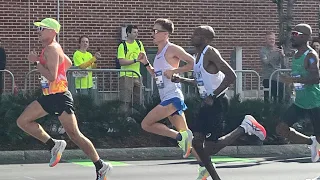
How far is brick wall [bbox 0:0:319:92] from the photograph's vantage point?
744 inches

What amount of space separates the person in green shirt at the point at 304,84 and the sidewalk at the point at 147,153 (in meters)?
3.69

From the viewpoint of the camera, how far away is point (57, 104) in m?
9.11

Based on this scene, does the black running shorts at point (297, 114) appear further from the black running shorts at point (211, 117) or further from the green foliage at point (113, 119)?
the green foliage at point (113, 119)

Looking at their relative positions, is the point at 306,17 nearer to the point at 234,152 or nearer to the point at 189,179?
the point at 234,152

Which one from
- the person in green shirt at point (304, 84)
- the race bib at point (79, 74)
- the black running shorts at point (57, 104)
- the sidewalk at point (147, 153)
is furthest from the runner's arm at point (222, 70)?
the race bib at point (79, 74)

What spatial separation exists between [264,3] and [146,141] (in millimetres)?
8068

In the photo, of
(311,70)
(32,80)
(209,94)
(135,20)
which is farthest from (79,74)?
(209,94)

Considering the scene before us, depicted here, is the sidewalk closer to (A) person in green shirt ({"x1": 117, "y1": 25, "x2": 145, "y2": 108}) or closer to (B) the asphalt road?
(B) the asphalt road

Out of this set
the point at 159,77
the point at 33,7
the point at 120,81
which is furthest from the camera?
the point at 33,7

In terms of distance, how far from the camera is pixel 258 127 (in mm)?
9312

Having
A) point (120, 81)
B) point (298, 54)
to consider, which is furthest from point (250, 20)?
point (298, 54)

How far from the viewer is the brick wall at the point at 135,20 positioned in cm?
1891

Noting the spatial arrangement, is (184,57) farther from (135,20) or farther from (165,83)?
(135,20)

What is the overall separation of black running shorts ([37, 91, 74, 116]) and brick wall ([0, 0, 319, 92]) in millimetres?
8686
